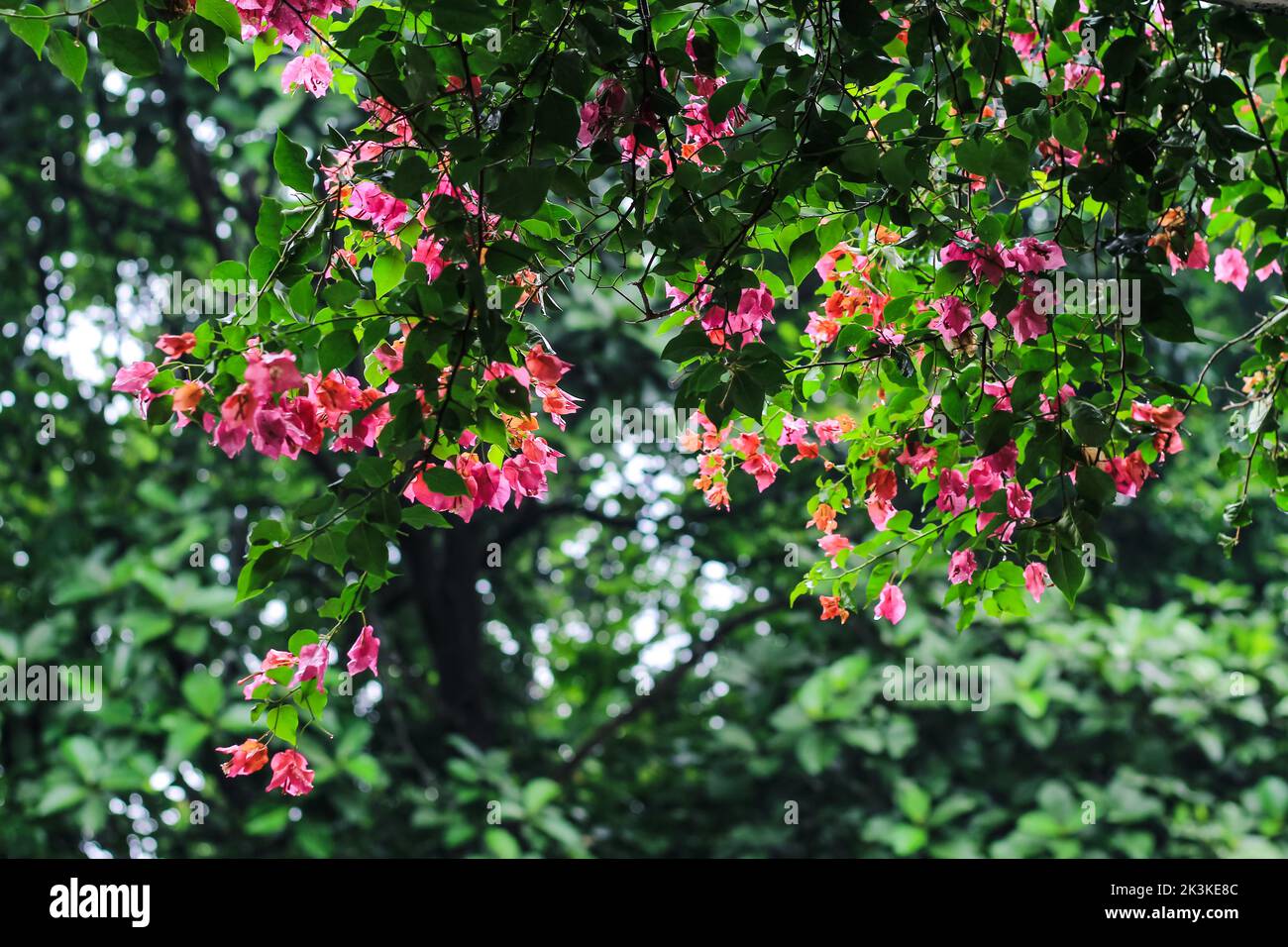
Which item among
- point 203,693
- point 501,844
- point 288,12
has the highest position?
point 288,12

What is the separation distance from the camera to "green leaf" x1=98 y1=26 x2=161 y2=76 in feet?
4.72

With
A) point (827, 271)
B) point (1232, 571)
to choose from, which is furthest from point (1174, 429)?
point (1232, 571)

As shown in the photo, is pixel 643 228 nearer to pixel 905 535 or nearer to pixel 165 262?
pixel 905 535

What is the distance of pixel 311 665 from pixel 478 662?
14.8 feet

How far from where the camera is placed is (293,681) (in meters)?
1.65

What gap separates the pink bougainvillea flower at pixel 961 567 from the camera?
210cm

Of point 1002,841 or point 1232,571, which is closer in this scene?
point 1002,841

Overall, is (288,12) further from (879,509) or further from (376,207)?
(879,509)

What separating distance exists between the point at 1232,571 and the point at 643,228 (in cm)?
677

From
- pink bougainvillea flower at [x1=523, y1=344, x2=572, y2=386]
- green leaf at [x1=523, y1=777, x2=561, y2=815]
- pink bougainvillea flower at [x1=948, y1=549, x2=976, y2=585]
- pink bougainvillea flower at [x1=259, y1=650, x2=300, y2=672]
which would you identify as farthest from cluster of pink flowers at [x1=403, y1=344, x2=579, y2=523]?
green leaf at [x1=523, y1=777, x2=561, y2=815]

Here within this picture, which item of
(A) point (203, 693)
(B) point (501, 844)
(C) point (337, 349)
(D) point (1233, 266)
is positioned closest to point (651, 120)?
(C) point (337, 349)

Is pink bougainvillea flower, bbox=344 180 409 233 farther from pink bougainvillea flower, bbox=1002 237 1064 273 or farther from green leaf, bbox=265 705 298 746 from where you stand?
pink bougainvillea flower, bbox=1002 237 1064 273

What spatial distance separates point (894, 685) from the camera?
5.19 meters
